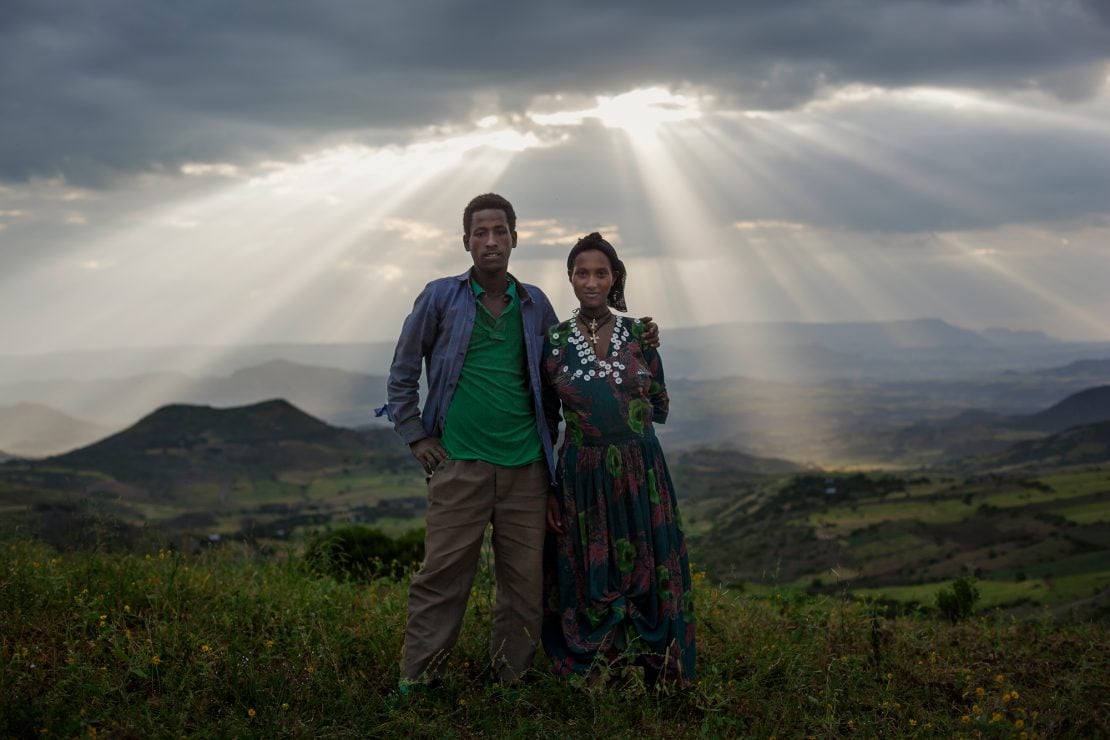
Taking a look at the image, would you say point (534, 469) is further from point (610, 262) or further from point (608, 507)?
point (610, 262)

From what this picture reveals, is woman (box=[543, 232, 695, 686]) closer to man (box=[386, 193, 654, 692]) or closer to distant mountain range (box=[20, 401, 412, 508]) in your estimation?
man (box=[386, 193, 654, 692])

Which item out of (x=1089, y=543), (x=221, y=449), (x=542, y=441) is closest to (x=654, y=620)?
(x=542, y=441)

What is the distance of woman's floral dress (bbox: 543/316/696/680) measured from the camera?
5.50 meters

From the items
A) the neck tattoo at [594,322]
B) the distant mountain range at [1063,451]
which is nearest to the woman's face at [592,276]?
the neck tattoo at [594,322]

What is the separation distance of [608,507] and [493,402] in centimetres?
103

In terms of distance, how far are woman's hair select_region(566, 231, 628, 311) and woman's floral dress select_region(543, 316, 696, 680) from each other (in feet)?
0.77

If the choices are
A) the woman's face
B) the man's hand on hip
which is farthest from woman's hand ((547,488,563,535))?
the woman's face

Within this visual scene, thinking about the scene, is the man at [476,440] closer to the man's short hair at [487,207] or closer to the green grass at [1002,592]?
the man's short hair at [487,207]

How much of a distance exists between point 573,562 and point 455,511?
887mm

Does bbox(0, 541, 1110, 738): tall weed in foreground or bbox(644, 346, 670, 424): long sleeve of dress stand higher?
bbox(644, 346, 670, 424): long sleeve of dress

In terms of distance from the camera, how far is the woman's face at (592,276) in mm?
5512

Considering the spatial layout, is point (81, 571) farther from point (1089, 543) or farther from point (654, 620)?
point (1089, 543)

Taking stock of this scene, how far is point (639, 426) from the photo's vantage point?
552 cm

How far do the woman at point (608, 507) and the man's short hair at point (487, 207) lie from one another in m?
0.50
